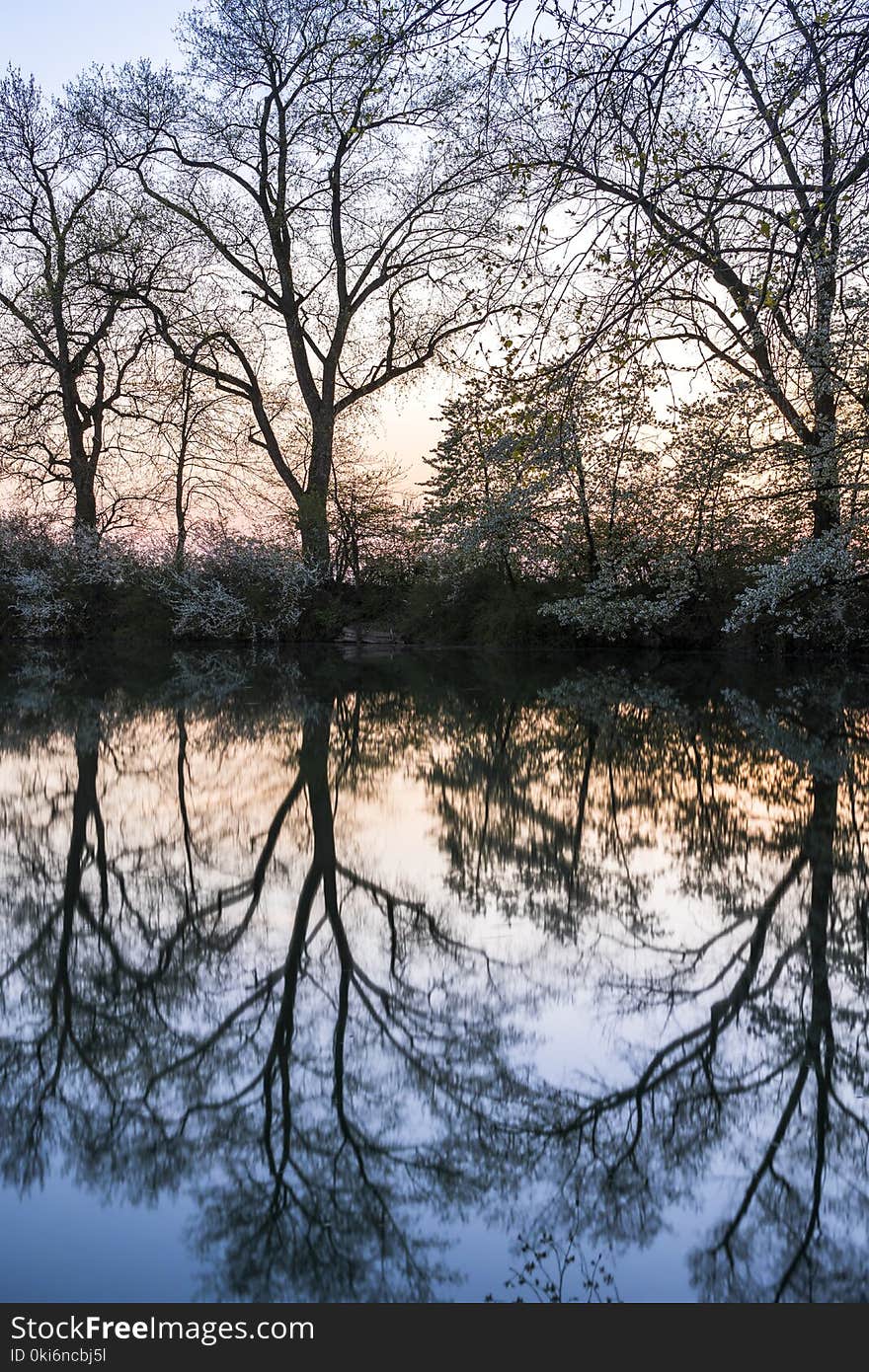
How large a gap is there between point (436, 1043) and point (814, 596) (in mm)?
14801

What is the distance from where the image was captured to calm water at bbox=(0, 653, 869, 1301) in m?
2.08

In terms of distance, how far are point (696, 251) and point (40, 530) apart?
77.3ft

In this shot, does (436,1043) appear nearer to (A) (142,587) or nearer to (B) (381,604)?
(B) (381,604)

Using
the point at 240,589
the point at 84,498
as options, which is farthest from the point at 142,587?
the point at 84,498

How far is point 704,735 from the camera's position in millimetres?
8742

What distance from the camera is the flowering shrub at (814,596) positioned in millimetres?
13789

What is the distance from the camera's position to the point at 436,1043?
2.89 metres

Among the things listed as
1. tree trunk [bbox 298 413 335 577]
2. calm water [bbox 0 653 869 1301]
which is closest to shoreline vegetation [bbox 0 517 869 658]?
tree trunk [bbox 298 413 335 577]

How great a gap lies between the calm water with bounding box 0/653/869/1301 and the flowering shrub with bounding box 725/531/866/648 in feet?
25.2

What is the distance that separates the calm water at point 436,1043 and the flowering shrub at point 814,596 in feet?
25.2

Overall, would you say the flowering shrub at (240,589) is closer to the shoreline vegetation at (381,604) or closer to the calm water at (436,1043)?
the shoreline vegetation at (381,604)

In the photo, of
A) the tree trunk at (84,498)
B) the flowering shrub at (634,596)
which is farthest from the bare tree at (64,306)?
the flowering shrub at (634,596)

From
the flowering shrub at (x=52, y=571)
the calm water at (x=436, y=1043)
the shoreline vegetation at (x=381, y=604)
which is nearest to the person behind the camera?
the calm water at (x=436, y=1043)

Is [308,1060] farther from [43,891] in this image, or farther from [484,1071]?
[43,891]
